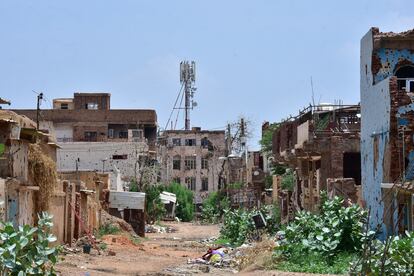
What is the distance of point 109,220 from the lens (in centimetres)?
5119

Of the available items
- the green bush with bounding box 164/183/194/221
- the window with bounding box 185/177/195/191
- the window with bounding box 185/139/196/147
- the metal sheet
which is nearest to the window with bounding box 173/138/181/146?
the window with bounding box 185/139/196/147

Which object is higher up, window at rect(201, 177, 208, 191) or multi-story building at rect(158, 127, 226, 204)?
multi-story building at rect(158, 127, 226, 204)

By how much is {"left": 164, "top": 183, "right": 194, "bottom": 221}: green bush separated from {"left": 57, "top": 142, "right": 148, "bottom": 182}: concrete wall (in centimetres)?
787

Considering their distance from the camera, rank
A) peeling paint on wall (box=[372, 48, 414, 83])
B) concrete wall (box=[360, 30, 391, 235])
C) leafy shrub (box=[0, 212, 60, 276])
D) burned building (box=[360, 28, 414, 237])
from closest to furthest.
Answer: leafy shrub (box=[0, 212, 60, 276]) → burned building (box=[360, 28, 414, 237]) → concrete wall (box=[360, 30, 391, 235]) → peeling paint on wall (box=[372, 48, 414, 83])

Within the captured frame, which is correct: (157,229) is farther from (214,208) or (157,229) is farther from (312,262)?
(312,262)

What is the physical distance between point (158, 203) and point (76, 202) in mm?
32009

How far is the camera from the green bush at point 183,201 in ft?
282

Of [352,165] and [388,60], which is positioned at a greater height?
[388,60]

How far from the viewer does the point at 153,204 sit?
71.6 m

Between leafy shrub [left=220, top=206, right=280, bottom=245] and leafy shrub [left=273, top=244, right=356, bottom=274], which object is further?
leafy shrub [left=220, top=206, right=280, bottom=245]

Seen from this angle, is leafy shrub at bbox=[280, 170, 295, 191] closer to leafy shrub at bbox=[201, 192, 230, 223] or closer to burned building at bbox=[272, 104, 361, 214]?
burned building at bbox=[272, 104, 361, 214]

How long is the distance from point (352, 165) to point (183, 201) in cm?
→ 4827

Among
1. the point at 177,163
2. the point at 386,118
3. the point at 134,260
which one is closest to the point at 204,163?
the point at 177,163

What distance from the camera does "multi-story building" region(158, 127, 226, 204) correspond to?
101188 millimetres
